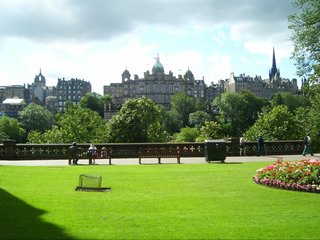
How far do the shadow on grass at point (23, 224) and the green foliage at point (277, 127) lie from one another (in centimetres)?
4269

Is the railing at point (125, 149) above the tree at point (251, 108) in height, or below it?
below

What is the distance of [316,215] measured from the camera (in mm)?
10117

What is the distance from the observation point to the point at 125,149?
3167 centimetres

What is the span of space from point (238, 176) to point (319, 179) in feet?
13.7

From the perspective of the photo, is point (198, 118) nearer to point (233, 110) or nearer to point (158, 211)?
point (233, 110)

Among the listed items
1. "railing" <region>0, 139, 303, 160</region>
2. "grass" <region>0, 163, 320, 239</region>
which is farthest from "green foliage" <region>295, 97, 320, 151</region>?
"grass" <region>0, 163, 320, 239</region>

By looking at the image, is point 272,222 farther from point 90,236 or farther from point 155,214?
point 90,236

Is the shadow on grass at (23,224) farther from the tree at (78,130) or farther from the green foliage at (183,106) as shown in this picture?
the green foliage at (183,106)

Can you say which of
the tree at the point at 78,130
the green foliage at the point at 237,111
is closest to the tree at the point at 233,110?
the green foliage at the point at 237,111

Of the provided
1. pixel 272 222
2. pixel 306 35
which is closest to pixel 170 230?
pixel 272 222

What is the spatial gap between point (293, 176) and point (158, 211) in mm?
5856

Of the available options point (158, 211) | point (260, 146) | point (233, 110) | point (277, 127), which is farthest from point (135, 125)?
point (233, 110)

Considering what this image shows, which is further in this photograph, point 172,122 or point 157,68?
point 157,68

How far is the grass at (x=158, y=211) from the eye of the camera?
8.48 meters
